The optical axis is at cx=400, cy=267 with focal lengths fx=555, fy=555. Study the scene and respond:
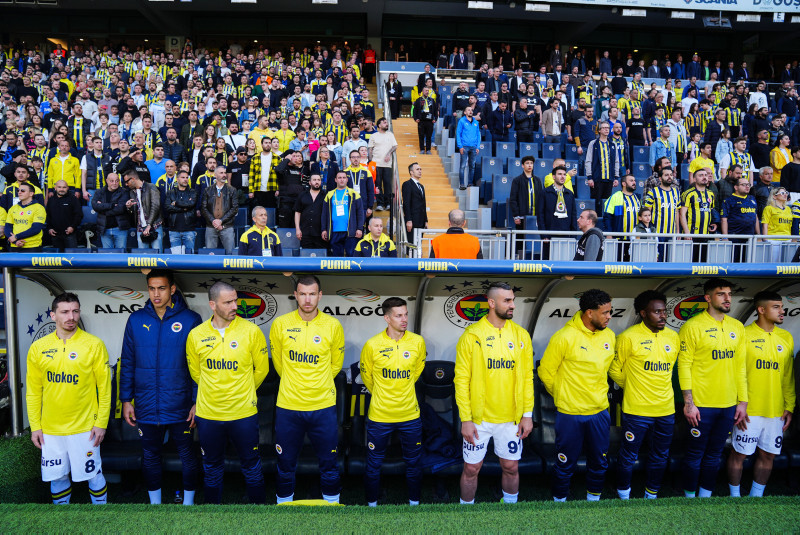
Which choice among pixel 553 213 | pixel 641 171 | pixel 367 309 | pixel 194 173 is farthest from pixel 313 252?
pixel 641 171

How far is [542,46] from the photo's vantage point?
27016 millimetres

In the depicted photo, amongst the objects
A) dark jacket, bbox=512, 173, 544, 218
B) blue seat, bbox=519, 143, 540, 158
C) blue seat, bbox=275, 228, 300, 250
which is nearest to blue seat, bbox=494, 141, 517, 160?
blue seat, bbox=519, 143, 540, 158

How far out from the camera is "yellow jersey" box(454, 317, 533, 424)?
14.0 feet

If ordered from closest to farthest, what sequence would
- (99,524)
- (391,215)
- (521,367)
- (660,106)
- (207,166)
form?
(99,524) → (521,367) → (207,166) → (391,215) → (660,106)

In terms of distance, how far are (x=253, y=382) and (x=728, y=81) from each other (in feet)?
64.1

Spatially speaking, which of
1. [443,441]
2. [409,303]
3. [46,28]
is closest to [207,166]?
[409,303]

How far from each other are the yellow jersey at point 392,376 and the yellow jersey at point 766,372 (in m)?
2.95

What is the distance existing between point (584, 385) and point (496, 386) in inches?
27.8

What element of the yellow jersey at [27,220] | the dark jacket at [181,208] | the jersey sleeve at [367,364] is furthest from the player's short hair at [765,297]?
the yellow jersey at [27,220]

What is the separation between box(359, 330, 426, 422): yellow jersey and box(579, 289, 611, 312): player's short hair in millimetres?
1390

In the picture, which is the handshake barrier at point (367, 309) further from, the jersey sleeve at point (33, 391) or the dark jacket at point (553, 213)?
the dark jacket at point (553, 213)

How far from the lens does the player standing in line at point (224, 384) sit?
13.8 ft

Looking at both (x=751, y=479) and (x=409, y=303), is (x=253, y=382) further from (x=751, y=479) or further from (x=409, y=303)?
(x=751, y=479)

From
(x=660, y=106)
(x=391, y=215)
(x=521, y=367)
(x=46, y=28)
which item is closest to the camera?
(x=521, y=367)
